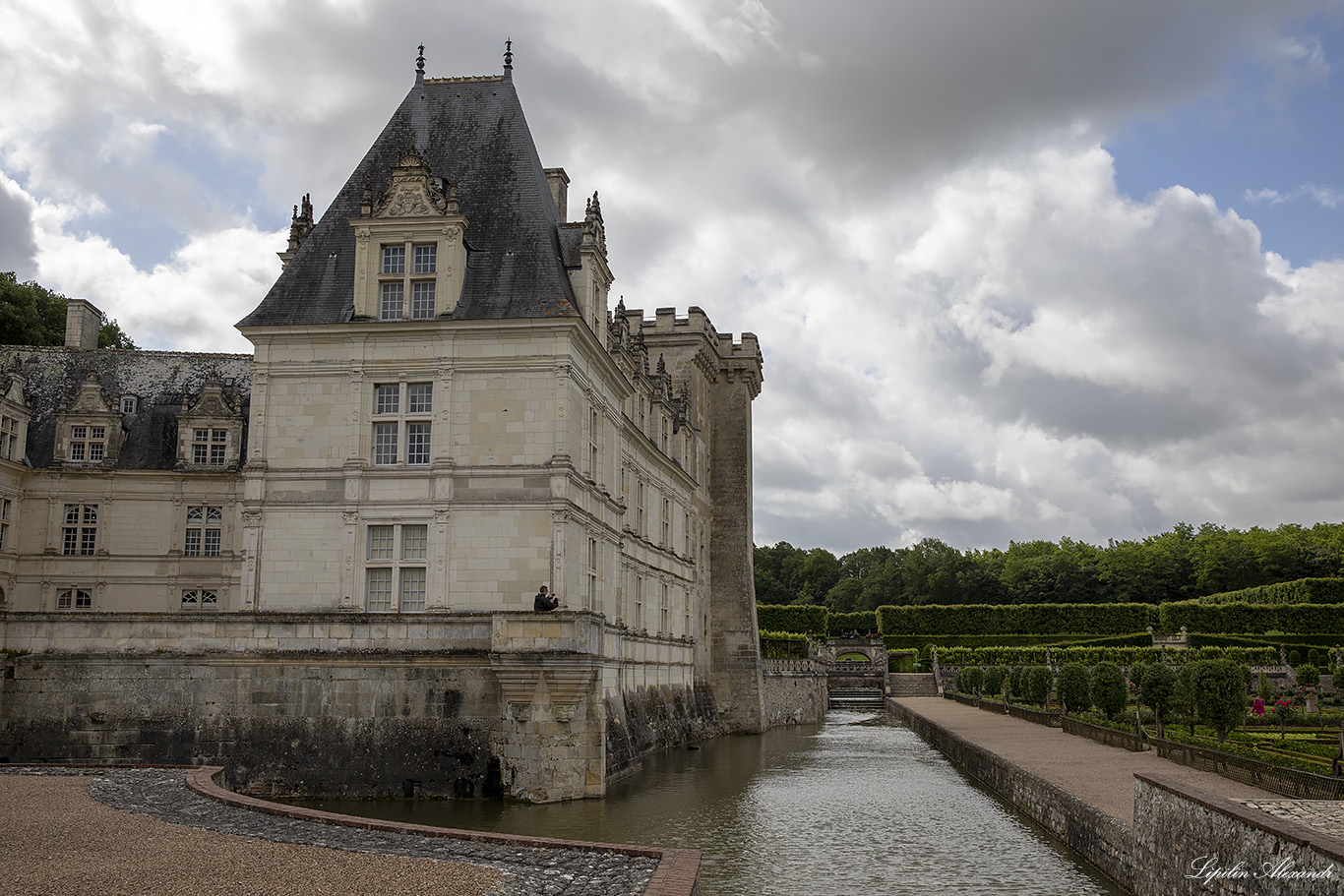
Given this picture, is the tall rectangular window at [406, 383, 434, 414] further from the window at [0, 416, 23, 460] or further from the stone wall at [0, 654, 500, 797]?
the window at [0, 416, 23, 460]

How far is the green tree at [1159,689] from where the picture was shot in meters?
28.1

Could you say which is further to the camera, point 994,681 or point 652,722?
point 994,681

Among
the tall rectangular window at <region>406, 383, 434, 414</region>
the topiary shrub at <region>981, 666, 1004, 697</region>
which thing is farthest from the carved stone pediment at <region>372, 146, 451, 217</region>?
the topiary shrub at <region>981, 666, 1004, 697</region>

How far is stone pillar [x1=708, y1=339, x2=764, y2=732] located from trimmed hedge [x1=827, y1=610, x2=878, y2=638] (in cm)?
4804

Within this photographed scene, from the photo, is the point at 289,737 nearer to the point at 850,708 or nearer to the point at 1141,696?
the point at 1141,696

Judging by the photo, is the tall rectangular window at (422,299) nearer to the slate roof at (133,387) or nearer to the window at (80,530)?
the slate roof at (133,387)

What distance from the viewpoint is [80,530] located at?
3525cm

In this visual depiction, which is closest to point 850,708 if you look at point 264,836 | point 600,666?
point 600,666

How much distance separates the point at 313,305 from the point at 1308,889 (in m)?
23.3

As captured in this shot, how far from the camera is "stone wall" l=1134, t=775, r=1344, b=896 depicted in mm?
9617

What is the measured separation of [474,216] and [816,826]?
16294mm

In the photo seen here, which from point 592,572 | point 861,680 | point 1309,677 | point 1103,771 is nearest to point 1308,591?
point 861,680

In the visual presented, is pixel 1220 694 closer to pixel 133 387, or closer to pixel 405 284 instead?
pixel 405 284

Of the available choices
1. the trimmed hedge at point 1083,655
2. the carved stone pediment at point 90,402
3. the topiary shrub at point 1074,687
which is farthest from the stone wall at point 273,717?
the trimmed hedge at point 1083,655
